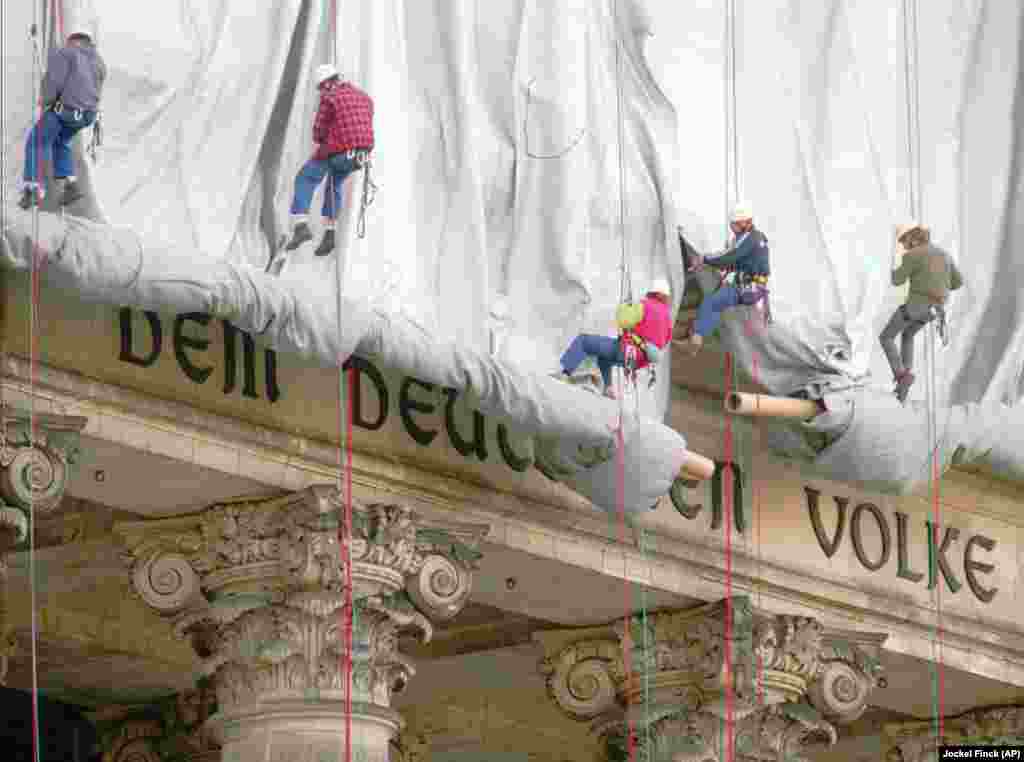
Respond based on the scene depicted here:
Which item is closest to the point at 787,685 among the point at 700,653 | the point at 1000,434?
the point at 700,653

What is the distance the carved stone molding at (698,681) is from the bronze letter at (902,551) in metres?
1.55

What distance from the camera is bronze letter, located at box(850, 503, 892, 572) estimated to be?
42.0 meters

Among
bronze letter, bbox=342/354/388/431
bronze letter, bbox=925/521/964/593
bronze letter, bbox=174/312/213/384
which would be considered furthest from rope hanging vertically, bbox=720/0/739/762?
bronze letter, bbox=174/312/213/384

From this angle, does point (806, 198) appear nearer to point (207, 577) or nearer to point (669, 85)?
point (669, 85)

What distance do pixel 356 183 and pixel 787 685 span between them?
309 inches

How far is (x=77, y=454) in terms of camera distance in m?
33.8

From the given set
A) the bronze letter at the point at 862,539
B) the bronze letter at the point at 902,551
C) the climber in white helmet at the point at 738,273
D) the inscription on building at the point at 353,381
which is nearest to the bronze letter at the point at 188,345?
the inscription on building at the point at 353,381

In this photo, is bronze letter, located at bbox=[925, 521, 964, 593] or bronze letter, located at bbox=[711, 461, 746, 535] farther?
bronze letter, located at bbox=[925, 521, 964, 593]

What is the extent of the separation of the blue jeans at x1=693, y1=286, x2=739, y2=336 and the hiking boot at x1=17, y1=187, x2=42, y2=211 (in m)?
8.48

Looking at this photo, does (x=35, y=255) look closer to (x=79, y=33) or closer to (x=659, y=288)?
(x=79, y=33)

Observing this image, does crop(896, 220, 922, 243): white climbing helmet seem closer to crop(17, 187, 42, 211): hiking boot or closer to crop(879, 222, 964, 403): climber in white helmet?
crop(879, 222, 964, 403): climber in white helmet

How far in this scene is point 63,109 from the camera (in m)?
33.2

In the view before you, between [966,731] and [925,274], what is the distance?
6757mm

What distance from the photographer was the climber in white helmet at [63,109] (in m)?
33.2
